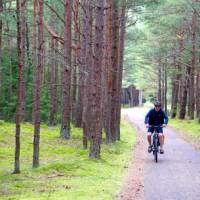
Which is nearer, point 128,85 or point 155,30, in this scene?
point 155,30

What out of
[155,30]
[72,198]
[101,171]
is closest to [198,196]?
[72,198]

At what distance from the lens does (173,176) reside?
12.5 metres

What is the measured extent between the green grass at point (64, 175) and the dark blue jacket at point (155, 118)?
57.4 inches

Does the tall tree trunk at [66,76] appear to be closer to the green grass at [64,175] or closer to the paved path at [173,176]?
the green grass at [64,175]

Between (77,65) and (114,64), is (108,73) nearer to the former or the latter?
(114,64)

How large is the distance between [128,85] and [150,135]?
80.3 meters

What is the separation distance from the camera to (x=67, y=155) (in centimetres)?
1686

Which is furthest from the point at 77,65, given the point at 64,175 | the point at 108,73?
the point at 64,175

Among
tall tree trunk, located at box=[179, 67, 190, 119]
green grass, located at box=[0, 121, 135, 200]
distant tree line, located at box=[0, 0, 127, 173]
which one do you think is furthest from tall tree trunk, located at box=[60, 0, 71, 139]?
tall tree trunk, located at box=[179, 67, 190, 119]

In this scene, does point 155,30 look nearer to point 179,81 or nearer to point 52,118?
point 179,81

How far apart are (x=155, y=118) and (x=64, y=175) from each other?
18.2 ft

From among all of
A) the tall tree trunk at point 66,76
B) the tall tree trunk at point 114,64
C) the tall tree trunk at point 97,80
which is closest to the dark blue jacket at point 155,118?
the tall tree trunk at point 97,80

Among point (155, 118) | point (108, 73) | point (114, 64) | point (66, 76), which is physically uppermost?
point (114, 64)

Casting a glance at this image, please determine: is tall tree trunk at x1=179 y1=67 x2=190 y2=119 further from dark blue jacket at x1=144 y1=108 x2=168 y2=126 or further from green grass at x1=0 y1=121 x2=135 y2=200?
dark blue jacket at x1=144 y1=108 x2=168 y2=126
